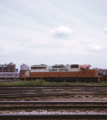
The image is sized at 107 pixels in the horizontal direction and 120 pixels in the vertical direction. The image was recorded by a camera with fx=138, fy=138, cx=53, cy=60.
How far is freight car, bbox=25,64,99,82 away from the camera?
21712 millimetres

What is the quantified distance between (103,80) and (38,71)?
428 inches

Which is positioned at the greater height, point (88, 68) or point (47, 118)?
point (88, 68)

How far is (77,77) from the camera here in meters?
22.1

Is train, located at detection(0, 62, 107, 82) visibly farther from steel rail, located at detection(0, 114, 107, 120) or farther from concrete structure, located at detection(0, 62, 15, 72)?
concrete structure, located at detection(0, 62, 15, 72)

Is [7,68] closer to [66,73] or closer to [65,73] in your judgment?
[65,73]

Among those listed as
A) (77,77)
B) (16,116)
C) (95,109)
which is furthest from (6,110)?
(77,77)

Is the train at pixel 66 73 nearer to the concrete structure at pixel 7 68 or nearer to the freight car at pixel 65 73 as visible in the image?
the freight car at pixel 65 73

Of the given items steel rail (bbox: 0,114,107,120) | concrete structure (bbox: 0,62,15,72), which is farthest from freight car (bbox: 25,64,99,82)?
concrete structure (bbox: 0,62,15,72)

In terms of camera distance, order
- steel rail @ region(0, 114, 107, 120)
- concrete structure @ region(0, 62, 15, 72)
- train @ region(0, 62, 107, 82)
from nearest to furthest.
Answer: steel rail @ region(0, 114, 107, 120) → train @ region(0, 62, 107, 82) → concrete structure @ region(0, 62, 15, 72)

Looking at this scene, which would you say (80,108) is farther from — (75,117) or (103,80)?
(103,80)

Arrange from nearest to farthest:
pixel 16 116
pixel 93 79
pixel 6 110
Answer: pixel 16 116 → pixel 6 110 → pixel 93 79

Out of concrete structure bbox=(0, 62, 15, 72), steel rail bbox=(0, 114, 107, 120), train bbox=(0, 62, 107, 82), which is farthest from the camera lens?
concrete structure bbox=(0, 62, 15, 72)

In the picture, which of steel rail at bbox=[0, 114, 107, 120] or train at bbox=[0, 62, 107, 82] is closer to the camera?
steel rail at bbox=[0, 114, 107, 120]

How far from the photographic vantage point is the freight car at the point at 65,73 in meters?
21.7
